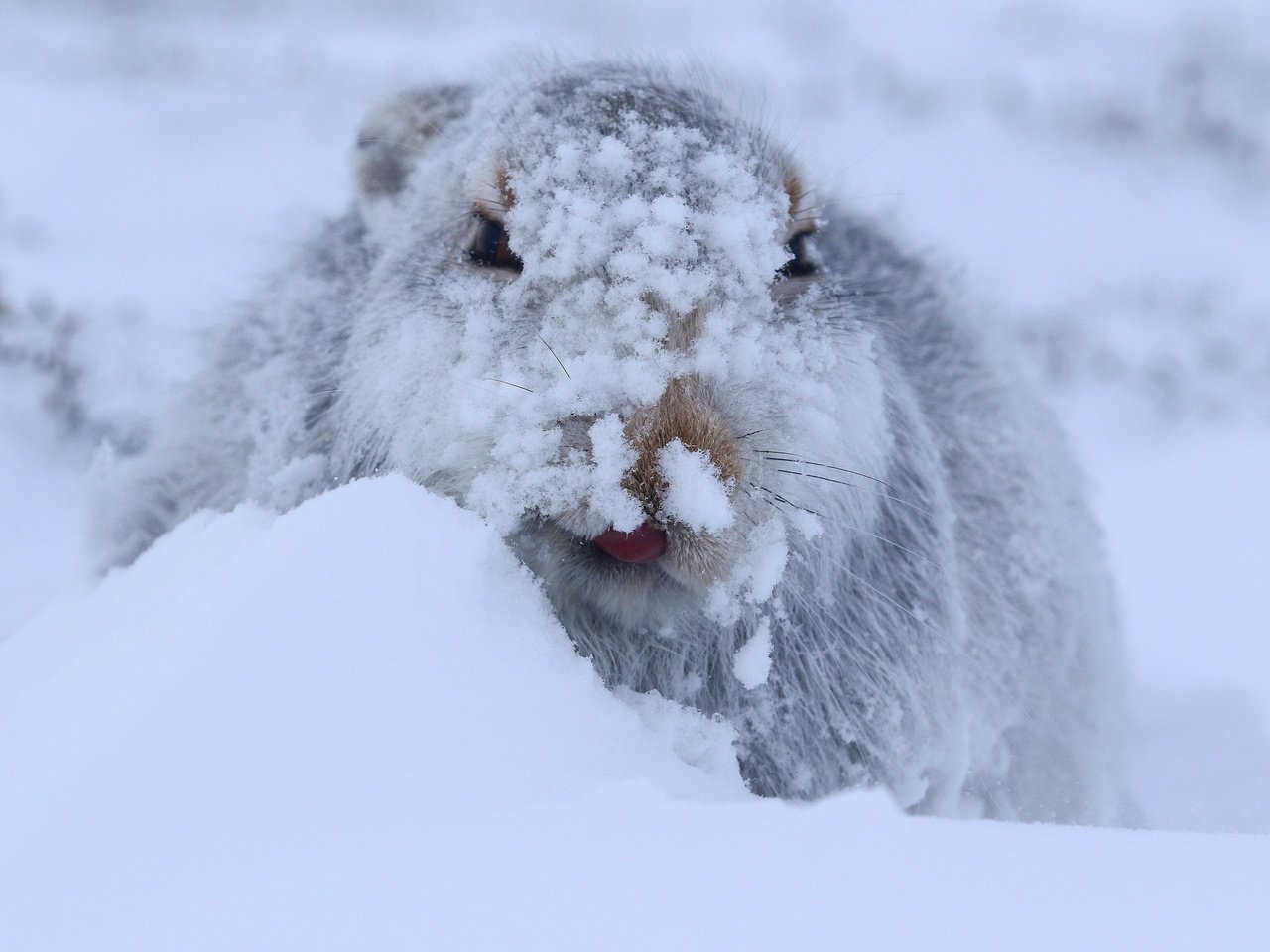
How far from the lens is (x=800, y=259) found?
8.13 feet

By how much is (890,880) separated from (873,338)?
5.42ft

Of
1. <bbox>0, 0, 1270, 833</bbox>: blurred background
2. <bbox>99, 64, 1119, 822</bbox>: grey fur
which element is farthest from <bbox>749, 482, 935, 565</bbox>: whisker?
<bbox>0, 0, 1270, 833</bbox>: blurred background

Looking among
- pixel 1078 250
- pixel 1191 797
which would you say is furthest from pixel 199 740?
pixel 1078 250

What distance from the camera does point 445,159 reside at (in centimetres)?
279

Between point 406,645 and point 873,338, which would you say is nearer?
point 406,645

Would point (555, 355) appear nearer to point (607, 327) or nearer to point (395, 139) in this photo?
point (607, 327)

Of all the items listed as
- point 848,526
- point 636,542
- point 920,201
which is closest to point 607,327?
point 636,542

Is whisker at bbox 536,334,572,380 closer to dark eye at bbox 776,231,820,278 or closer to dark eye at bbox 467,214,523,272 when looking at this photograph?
dark eye at bbox 467,214,523,272

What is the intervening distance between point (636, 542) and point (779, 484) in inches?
13.9

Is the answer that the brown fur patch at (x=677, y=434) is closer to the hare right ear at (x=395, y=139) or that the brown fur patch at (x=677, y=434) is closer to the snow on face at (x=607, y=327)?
the snow on face at (x=607, y=327)

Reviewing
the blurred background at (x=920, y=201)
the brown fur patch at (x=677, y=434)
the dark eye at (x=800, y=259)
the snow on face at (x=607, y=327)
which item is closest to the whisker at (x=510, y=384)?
the snow on face at (x=607, y=327)

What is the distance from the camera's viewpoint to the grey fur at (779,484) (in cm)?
205

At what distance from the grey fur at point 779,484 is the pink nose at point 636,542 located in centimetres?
3

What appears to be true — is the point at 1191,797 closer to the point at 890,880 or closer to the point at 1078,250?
the point at 890,880
